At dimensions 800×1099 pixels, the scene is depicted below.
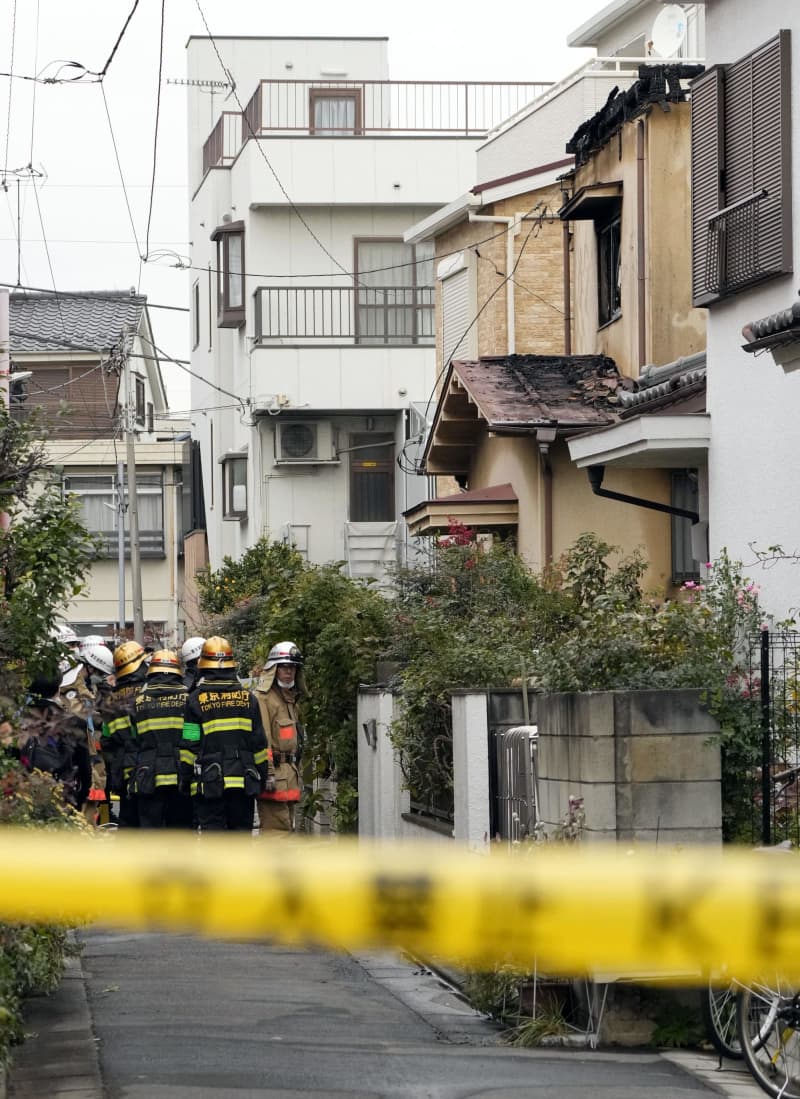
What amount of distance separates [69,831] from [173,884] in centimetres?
616

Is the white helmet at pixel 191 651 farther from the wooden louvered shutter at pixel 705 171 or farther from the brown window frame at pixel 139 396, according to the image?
the brown window frame at pixel 139 396

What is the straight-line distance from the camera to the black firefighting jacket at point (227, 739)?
43.5 feet

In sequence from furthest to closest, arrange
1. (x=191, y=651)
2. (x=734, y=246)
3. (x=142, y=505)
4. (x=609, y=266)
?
(x=142, y=505), (x=609, y=266), (x=191, y=651), (x=734, y=246)

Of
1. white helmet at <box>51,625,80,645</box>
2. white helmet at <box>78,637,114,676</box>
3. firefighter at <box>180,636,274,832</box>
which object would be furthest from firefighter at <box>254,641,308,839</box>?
white helmet at <box>51,625,80,645</box>

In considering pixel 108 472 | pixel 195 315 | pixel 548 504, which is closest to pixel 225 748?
pixel 548 504

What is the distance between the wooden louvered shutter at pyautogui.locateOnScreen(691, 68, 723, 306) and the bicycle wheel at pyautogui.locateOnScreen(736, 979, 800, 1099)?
252 inches

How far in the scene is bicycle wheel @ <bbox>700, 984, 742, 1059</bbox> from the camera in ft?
27.2

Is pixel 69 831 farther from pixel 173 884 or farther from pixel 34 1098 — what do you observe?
pixel 173 884

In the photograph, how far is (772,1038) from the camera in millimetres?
7883

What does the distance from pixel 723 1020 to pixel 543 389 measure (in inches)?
445

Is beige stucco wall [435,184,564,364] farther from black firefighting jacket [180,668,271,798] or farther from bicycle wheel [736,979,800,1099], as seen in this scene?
bicycle wheel [736,979,800,1099]

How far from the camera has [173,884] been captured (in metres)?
2.36

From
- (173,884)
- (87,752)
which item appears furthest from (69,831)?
(173,884)

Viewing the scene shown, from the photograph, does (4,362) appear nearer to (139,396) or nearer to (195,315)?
(195,315)
